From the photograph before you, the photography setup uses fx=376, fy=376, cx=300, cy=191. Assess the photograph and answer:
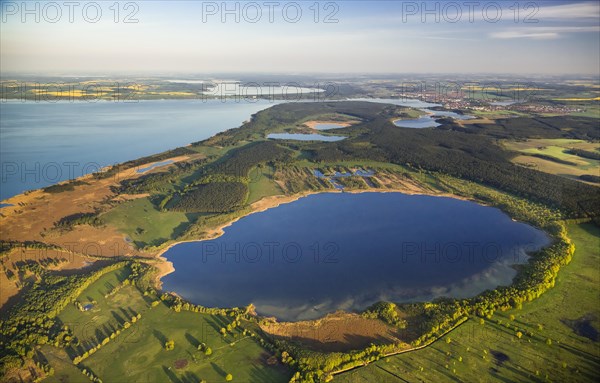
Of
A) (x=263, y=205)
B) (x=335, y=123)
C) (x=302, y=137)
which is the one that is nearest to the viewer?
(x=263, y=205)

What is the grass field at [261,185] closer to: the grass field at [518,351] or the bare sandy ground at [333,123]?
the grass field at [518,351]

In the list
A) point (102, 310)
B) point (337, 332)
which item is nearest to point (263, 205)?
point (102, 310)

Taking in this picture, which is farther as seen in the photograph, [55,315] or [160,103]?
[160,103]

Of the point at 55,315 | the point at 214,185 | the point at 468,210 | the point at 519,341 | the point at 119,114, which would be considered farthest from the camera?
the point at 119,114

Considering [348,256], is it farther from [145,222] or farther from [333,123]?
[333,123]

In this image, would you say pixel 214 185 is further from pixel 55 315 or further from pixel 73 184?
pixel 55 315

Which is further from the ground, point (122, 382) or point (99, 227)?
point (99, 227)

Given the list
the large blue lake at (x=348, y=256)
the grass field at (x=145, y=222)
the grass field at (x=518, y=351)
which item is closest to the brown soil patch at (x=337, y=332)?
the large blue lake at (x=348, y=256)

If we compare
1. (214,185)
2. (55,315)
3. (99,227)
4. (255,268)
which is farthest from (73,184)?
(255,268)
